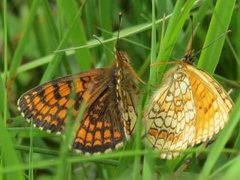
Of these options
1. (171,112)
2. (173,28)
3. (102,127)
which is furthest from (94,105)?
(173,28)

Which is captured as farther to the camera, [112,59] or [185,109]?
[112,59]

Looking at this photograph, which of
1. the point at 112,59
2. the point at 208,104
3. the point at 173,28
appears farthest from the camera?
the point at 112,59

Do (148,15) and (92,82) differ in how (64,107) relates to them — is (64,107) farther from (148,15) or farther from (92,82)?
(148,15)

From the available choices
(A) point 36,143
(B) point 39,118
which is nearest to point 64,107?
(B) point 39,118

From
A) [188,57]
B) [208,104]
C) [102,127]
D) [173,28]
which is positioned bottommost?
[102,127]

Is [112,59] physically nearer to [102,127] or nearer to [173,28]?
[102,127]

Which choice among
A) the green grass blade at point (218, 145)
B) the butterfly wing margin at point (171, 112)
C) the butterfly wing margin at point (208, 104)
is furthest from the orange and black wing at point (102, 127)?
the green grass blade at point (218, 145)

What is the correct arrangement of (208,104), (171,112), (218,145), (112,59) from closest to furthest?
(218,145) → (208,104) → (171,112) → (112,59)
